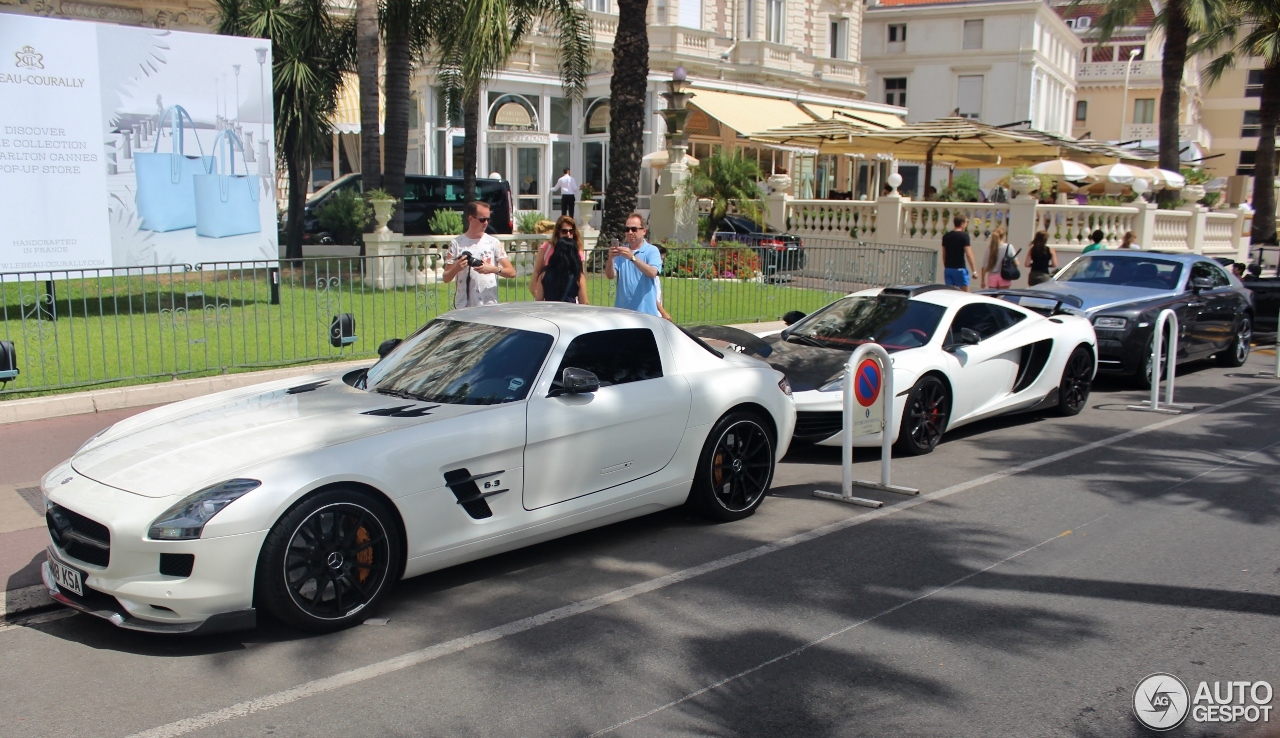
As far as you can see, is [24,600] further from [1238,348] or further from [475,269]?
[1238,348]

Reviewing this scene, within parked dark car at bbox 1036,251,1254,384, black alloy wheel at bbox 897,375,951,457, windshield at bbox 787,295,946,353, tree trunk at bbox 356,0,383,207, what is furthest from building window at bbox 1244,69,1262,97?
black alloy wheel at bbox 897,375,951,457

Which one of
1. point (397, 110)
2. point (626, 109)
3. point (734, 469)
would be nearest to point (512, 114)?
point (397, 110)

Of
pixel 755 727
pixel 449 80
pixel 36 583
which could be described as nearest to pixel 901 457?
pixel 755 727

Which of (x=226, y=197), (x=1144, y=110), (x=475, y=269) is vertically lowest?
(x=475, y=269)

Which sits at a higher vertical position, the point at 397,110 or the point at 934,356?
the point at 397,110

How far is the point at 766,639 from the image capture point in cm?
510

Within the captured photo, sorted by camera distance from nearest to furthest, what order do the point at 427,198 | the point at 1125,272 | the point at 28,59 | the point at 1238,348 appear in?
the point at 28,59 → the point at 1125,272 → the point at 1238,348 → the point at 427,198

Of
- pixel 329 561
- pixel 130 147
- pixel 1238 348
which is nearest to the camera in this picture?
pixel 329 561

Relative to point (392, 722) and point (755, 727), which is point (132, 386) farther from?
point (755, 727)

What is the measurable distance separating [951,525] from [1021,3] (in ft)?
181

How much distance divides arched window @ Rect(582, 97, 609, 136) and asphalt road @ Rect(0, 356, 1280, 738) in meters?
29.3

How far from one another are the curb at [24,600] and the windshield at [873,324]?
256 inches

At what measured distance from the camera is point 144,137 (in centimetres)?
1268

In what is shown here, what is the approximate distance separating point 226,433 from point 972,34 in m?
58.4
